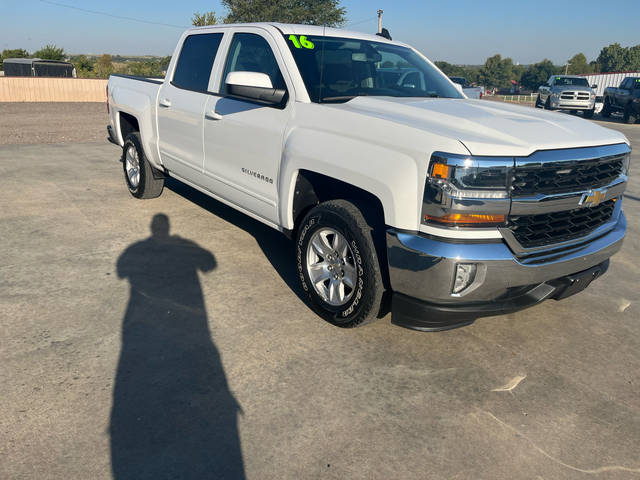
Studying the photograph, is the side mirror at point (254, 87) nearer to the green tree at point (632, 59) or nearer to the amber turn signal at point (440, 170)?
the amber turn signal at point (440, 170)

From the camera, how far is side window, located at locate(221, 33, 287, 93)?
402 centimetres

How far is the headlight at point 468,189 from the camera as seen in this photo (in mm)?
2713

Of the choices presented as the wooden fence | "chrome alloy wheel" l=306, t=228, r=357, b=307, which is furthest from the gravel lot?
"chrome alloy wheel" l=306, t=228, r=357, b=307

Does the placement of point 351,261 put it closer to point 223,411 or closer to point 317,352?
point 317,352

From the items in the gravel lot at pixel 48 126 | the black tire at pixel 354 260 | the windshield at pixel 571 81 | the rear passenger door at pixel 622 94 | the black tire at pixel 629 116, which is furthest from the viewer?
the windshield at pixel 571 81

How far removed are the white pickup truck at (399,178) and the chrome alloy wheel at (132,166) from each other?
6.68 feet

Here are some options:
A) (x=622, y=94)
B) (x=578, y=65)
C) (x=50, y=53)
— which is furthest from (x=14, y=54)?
(x=578, y=65)

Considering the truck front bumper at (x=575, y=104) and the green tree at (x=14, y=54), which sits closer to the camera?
the truck front bumper at (x=575, y=104)

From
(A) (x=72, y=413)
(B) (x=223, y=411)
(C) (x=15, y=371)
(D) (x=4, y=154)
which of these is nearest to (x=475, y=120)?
(B) (x=223, y=411)

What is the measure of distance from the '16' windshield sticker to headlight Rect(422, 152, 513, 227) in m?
1.79

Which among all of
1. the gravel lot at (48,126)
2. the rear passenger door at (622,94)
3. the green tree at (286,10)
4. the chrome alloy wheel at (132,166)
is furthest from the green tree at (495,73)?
the chrome alloy wheel at (132,166)

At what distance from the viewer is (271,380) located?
297 centimetres

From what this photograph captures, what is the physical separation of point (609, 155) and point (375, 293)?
165cm

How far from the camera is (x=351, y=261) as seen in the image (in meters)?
3.45
